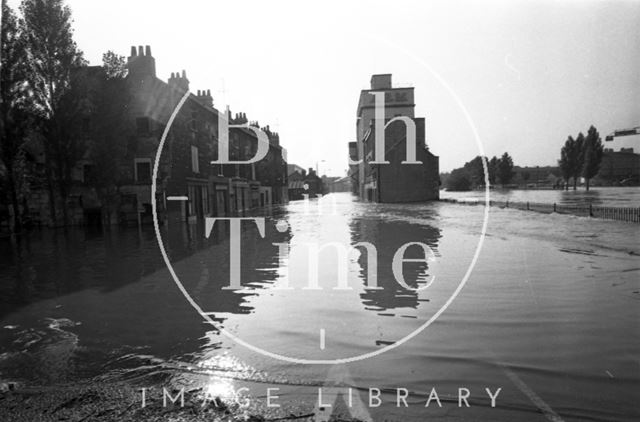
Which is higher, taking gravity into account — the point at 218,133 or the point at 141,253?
the point at 218,133

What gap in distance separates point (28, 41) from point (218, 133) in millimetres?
16002

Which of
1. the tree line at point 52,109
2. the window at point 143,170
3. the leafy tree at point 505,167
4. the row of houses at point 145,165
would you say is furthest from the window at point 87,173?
the leafy tree at point 505,167

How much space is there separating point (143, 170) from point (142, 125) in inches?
115

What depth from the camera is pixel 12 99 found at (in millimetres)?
21438

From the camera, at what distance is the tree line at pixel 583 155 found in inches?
3612

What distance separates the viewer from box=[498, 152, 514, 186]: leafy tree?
433 ft

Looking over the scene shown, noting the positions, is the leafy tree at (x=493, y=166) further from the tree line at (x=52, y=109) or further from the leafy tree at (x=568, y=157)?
the tree line at (x=52, y=109)

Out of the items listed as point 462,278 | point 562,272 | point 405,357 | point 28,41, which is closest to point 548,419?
point 405,357

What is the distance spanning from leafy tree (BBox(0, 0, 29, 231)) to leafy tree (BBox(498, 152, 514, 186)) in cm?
13598

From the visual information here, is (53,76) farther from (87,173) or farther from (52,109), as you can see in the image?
(87,173)

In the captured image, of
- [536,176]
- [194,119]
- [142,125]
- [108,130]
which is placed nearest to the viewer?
[108,130]

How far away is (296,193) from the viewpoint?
89938mm

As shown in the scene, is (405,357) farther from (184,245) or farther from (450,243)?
(184,245)

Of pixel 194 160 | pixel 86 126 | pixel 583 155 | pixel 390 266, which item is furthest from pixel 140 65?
pixel 583 155
